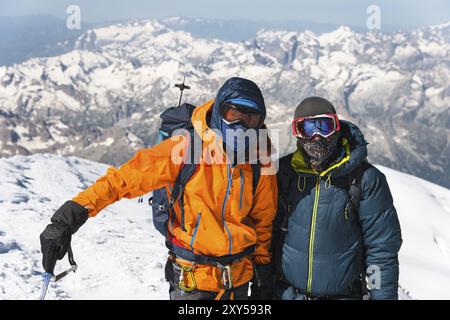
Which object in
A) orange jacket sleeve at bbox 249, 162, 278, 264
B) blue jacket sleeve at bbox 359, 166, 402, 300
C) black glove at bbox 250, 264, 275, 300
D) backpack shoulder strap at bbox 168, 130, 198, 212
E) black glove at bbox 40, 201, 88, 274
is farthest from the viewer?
black glove at bbox 250, 264, 275, 300

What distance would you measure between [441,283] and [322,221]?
77.3 feet

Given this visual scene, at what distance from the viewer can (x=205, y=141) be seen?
5.27 m

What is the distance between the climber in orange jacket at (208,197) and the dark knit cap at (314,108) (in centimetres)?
56

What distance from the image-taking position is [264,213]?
5641 millimetres

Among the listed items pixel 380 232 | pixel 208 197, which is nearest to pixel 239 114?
pixel 208 197

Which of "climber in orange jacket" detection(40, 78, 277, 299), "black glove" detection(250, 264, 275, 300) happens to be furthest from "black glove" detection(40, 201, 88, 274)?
"black glove" detection(250, 264, 275, 300)

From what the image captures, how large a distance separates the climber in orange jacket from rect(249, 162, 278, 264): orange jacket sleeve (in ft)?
0.04

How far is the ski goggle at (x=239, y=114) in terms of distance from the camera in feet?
17.3

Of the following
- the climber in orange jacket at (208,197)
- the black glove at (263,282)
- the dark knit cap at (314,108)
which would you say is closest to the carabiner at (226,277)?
the climber in orange jacket at (208,197)

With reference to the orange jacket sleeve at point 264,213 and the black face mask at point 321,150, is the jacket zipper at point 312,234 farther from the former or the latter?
the orange jacket sleeve at point 264,213

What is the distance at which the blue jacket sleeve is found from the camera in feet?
17.4

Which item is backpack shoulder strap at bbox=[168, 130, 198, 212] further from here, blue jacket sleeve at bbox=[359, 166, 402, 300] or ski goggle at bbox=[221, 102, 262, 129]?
blue jacket sleeve at bbox=[359, 166, 402, 300]

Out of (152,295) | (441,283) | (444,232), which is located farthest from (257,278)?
(444,232)

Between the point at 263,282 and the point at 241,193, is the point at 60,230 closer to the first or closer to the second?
the point at 241,193
